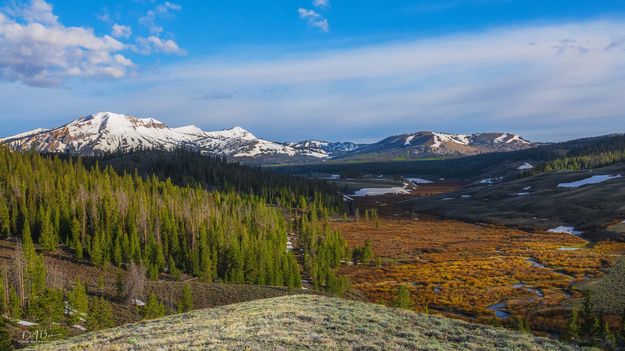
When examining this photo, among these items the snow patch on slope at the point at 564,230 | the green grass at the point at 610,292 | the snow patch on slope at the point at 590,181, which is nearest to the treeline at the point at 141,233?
the green grass at the point at 610,292

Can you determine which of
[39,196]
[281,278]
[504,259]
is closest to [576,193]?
[504,259]

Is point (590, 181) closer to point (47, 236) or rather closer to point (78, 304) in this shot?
point (47, 236)

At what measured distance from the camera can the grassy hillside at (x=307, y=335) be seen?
62.8 feet

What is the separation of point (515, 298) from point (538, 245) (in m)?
43.9

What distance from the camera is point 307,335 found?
21.2m

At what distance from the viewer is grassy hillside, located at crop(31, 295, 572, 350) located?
19141 mm

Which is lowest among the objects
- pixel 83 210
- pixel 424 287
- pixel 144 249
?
pixel 424 287

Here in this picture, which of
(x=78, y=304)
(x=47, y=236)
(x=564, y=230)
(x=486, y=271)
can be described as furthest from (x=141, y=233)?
(x=564, y=230)

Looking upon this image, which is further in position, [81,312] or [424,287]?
[424,287]

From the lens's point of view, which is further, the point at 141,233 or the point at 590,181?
the point at 590,181

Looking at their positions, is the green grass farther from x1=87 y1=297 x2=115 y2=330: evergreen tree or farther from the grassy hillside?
x1=87 y1=297 x2=115 y2=330: evergreen tree

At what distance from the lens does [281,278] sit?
69.6m

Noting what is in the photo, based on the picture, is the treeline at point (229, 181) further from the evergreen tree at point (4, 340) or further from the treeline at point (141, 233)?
the evergreen tree at point (4, 340)

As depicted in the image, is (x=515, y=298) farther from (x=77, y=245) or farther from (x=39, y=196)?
(x=39, y=196)
